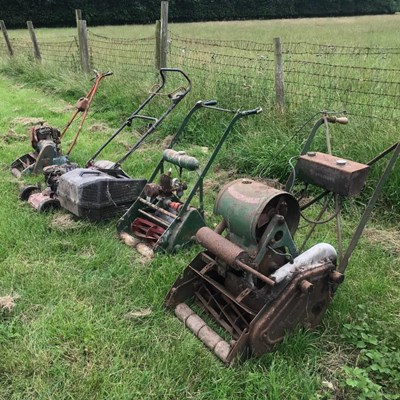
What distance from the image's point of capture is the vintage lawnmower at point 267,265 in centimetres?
263

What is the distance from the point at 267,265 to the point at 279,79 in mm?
3605

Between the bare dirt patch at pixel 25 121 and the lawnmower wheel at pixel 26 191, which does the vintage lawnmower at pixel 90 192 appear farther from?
the bare dirt patch at pixel 25 121

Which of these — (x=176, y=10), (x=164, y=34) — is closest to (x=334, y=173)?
(x=164, y=34)

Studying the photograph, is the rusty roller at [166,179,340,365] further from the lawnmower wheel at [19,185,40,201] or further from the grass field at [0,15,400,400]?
the lawnmower wheel at [19,185,40,201]

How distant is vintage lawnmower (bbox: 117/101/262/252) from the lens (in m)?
3.76

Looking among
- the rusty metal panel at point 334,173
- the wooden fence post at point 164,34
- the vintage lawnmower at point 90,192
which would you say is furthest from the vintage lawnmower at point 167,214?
the wooden fence post at point 164,34

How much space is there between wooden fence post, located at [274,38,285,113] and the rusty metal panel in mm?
2973

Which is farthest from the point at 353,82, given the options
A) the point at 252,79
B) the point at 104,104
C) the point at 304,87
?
the point at 104,104

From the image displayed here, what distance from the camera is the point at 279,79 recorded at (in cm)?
580

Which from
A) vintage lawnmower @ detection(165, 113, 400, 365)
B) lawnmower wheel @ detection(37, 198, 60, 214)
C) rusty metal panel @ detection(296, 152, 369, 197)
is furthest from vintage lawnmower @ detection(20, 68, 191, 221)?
rusty metal panel @ detection(296, 152, 369, 197)

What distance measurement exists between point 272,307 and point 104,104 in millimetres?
6705

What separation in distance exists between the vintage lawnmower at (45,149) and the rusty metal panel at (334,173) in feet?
10.4

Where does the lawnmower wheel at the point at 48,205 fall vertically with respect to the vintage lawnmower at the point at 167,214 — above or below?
below

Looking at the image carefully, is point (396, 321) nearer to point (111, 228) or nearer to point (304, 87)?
point (111, 228)
